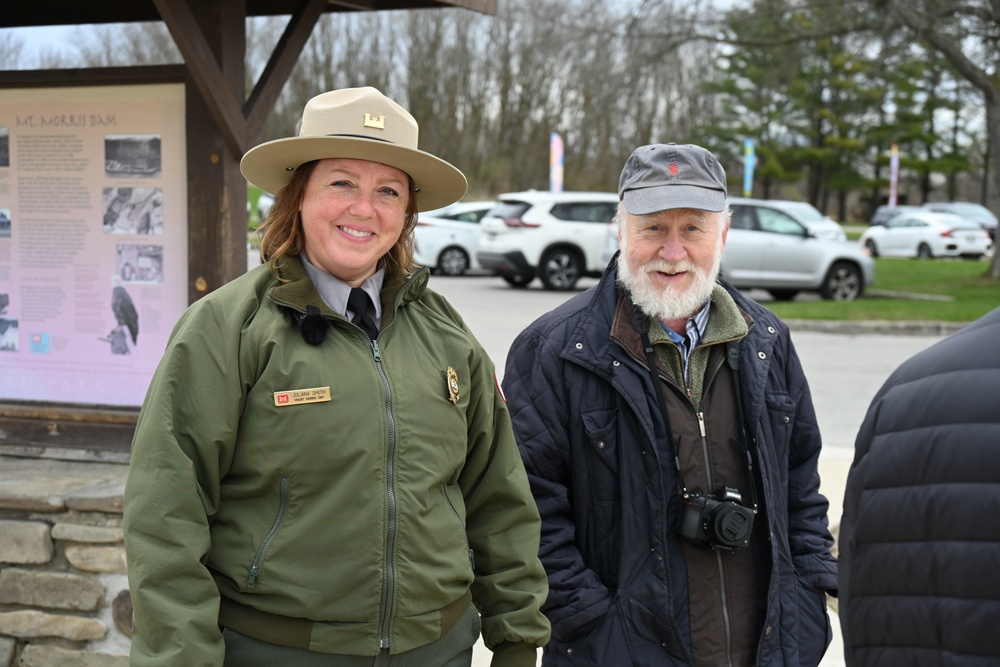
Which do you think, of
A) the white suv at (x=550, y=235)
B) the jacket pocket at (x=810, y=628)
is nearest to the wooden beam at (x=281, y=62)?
the jacket pocket at (x=810, y=628)

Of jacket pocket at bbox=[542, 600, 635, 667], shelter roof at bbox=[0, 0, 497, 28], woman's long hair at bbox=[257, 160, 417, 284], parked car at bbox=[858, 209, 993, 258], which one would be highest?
shelter roof at bbox=[0, 0, 497, 28]

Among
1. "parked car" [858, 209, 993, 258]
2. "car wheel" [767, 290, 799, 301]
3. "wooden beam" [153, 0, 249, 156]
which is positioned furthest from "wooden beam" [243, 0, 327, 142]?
"parked car" [858, 209, 993, 258]

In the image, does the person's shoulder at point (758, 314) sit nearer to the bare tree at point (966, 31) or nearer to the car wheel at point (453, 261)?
the bare tree at point (966, 31)

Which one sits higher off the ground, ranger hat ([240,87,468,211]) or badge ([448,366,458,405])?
ranger hat ([240,87,468,211])

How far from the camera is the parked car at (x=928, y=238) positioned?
29.6 metres

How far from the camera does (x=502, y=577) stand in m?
2.32

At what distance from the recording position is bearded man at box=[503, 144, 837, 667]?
2.46 metres

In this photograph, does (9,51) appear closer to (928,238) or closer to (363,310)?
(363,310)

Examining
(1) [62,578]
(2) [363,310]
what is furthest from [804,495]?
(1) [62,578]

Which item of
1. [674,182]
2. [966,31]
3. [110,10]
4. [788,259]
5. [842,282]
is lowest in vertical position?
[842,282]

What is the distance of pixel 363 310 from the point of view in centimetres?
224

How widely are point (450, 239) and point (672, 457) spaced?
1927 cm

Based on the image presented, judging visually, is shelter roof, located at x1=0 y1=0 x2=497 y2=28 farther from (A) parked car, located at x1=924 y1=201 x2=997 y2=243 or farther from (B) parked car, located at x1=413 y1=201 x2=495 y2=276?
(A) parked car, located at x1=924 y1=201 x2=997 y2=243

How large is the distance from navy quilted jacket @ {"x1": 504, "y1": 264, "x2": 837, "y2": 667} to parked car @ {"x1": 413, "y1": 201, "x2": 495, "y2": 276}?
18.8 metres
